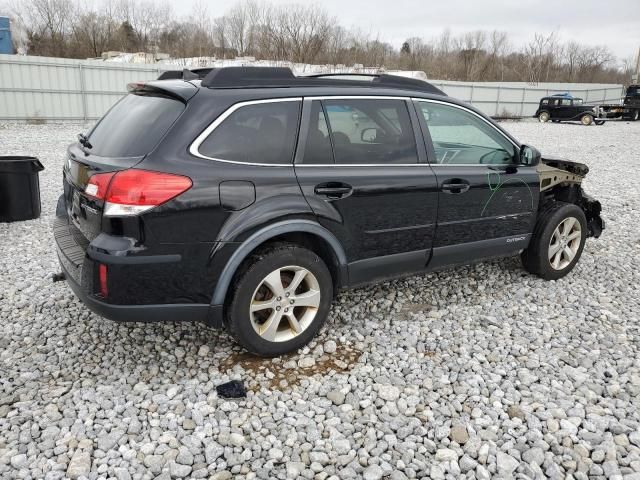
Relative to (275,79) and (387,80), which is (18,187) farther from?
(387,80)

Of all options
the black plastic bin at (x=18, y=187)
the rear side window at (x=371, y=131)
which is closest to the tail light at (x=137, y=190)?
the rear side window at (x=371, y=131)

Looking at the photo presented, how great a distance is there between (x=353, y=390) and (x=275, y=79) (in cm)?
201

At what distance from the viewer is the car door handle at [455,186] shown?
3887 millimetres

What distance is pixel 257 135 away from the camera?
3.17 metres

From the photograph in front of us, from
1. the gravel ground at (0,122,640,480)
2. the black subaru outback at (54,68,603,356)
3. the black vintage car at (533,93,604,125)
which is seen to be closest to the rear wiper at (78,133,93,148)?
the black subaru outback at (54,68,603,356)

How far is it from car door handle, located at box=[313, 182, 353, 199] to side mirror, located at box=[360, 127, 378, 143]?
423 mm

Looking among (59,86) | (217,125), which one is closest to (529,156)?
(217,125)

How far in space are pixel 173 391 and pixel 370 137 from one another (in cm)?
210

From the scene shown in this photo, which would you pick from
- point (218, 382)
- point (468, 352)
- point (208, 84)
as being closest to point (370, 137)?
point (208, 84)

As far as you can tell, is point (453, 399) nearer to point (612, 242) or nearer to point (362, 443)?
point (362, 443)

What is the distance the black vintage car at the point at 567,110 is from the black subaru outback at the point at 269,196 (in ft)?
87.3

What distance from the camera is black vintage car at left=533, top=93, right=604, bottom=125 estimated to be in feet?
89.6

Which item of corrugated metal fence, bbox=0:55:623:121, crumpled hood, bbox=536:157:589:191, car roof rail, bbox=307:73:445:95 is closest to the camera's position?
car roof rail, bbox=307:73:445:95

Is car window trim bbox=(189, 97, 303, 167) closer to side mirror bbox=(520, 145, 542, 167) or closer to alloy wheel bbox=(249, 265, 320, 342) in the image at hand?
alloy wheel bbox=(249, 265, 320, 342)
